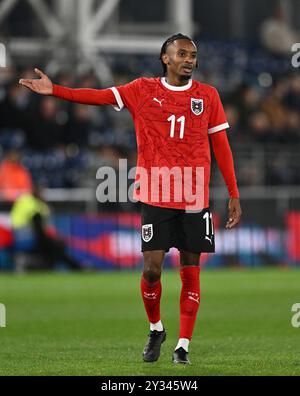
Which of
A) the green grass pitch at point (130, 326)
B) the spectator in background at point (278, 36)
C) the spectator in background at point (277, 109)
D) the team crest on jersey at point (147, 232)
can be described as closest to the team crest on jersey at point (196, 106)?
the team crest on jersey at point (147, 232)

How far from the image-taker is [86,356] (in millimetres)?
10094

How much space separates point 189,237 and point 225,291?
8.48 m

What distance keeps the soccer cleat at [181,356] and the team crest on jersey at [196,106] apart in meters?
1.96

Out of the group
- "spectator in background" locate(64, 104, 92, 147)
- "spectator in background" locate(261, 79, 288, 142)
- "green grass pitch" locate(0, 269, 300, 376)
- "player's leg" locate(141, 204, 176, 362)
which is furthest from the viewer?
"spectator in background" locate(261, 79, 288, 142)

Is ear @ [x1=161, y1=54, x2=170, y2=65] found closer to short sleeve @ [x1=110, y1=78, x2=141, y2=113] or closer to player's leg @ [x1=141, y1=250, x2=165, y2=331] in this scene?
short sleeve @ [x1=110, y1=78, x2=141, y2=113]

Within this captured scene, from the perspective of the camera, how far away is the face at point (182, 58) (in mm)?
9570

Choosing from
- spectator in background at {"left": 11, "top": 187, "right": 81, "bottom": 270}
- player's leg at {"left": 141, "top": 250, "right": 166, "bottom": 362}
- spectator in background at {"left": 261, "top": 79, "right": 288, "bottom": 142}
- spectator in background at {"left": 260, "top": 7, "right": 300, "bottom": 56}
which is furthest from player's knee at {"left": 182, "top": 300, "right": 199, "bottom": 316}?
spectator in background at {"left": 260, "top": 7, "right": 300, "bottom": 56}

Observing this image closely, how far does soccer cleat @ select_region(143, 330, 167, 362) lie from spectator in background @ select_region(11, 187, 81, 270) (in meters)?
12.4

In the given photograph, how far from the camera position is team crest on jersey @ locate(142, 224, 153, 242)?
9617 mm

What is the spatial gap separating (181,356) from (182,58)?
2.43 meters

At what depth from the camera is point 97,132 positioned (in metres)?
25.4

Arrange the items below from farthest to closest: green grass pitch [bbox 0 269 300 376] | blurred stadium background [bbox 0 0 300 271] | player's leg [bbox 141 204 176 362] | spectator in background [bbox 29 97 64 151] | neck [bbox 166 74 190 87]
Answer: spectator in background [bbox 29 97 64 151]
blurred stadium background [bbox 0 0 300 271]
neck [bbox 166 74 190 87]
player's leg [bbox 141 204 176 362]
green grass pitch [bbox 0 269 300 376]
